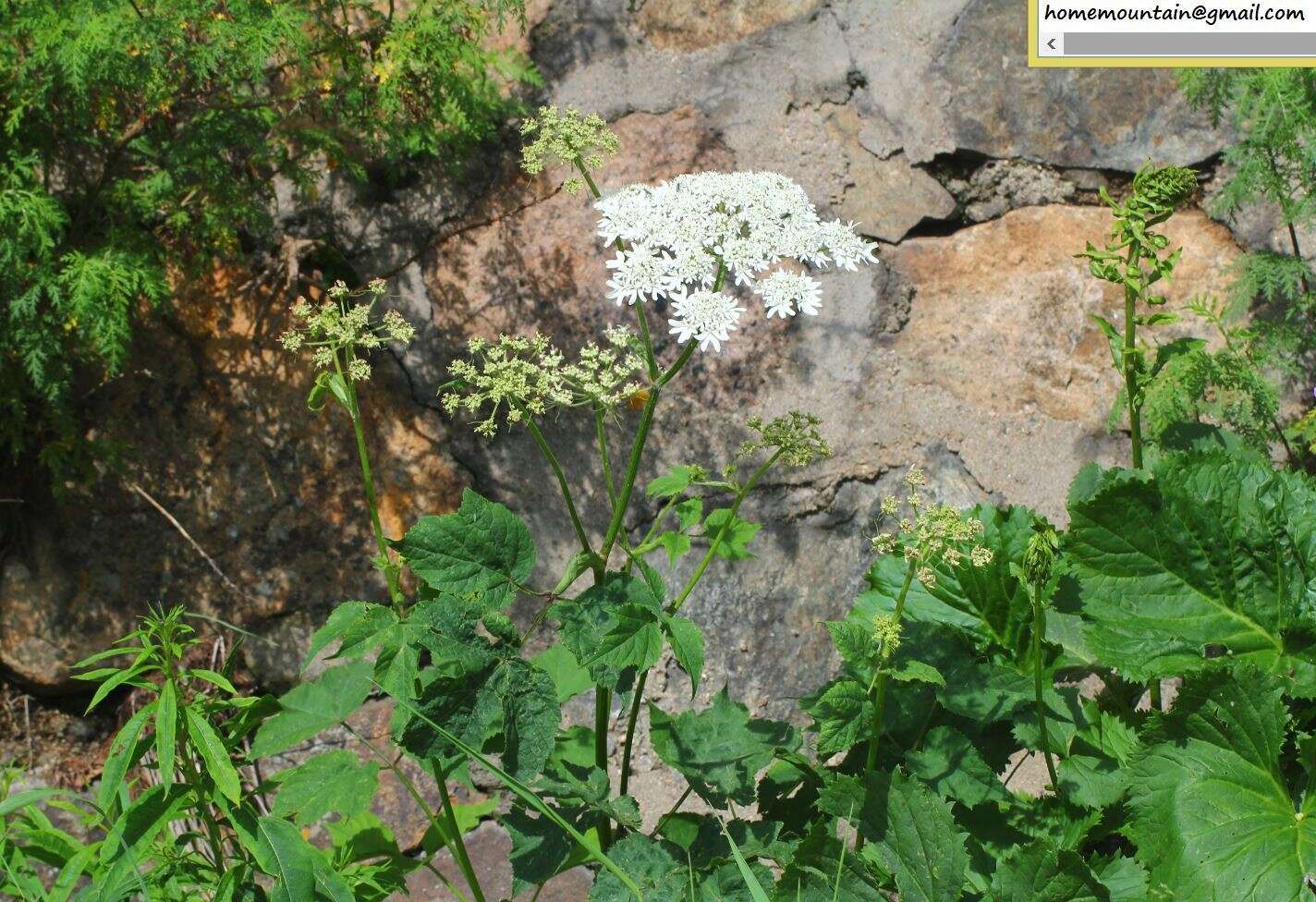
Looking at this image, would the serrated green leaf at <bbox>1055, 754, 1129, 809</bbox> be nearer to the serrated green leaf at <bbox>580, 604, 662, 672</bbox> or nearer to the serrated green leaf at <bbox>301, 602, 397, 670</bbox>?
the serrated green leaf at <bbox>580, 604, 662, 672</bbox>

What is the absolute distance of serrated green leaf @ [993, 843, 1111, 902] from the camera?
1891mm

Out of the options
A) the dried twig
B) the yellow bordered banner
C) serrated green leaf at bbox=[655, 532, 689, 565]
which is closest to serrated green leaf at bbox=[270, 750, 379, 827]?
serrated green leaf at bbox=[655, 532, 689, 565]

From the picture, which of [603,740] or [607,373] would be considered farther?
[603,740]

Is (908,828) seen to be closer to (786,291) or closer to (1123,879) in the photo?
(1123,879)

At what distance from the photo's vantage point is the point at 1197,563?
237 centimetres

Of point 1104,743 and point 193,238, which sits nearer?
point 1104,743

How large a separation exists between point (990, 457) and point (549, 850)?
61.6 inches

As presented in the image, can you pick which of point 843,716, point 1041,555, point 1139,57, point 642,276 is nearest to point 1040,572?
point 1041,555

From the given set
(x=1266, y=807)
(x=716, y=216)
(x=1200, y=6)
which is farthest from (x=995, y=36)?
(x=1266, y=807)

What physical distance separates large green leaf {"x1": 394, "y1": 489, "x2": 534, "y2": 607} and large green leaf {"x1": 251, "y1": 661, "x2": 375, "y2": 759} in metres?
0.35

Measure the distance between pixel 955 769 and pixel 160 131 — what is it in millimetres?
2297

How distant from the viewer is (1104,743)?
229 centimetres

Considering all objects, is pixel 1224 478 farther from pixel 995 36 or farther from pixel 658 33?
pixel 658 33

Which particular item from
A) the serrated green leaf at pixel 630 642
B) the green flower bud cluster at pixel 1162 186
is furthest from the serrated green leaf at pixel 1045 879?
the green flower bud cluster at pixel 1162 186
